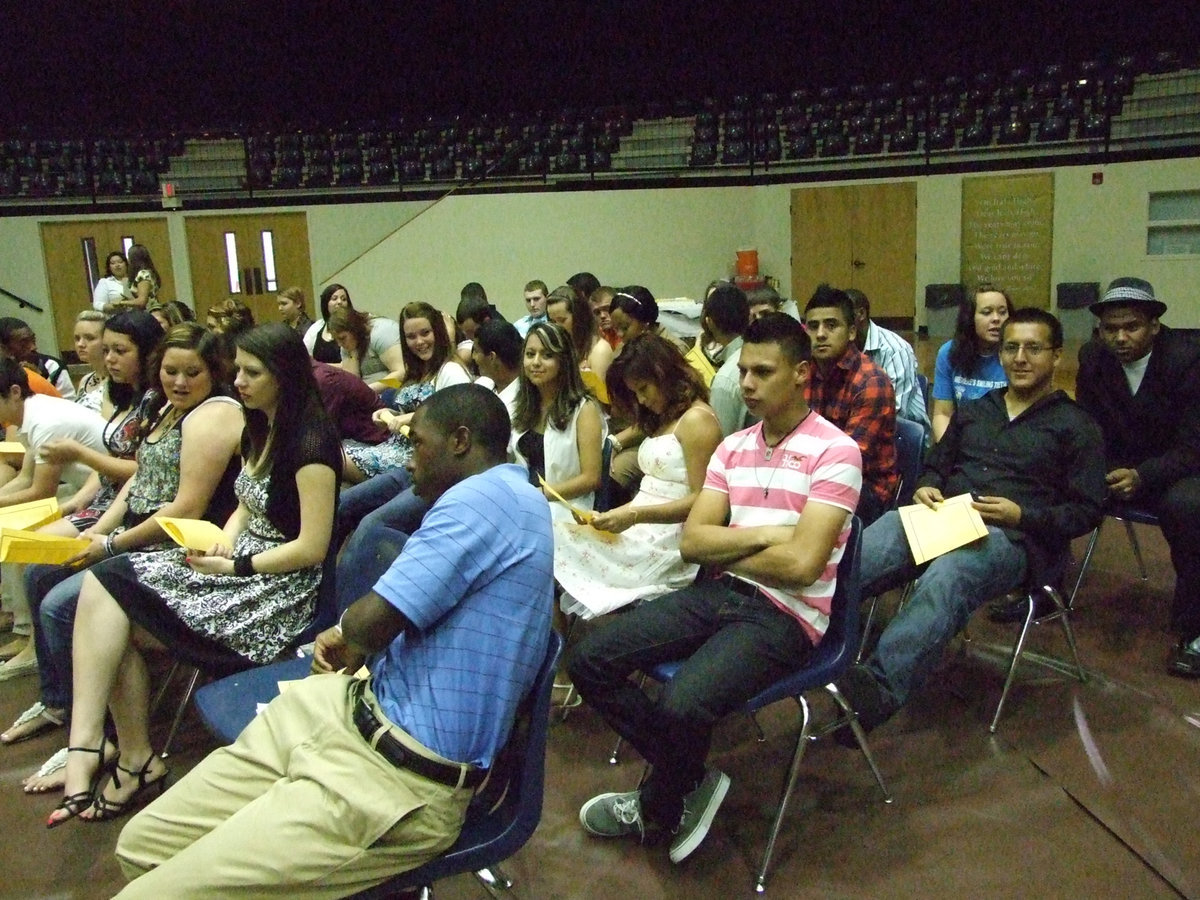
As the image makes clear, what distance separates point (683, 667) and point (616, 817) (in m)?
0.47

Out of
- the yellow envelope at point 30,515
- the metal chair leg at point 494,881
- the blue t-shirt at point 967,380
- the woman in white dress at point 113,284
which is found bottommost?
the metal chair leg at point 494,881


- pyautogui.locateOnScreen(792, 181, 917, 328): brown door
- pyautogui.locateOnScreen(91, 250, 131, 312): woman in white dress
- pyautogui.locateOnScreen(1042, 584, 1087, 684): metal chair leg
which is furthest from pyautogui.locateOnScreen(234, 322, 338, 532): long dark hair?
pyautogui.locateOnScreen(792, 181, 917, 328): brown door

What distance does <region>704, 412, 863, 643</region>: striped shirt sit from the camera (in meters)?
2.35

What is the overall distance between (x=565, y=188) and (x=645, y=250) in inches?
51.6

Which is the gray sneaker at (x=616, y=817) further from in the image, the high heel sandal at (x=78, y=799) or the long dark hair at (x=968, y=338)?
the long dark hair at (x=968, y=338)

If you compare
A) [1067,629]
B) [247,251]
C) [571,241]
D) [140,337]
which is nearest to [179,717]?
[140,337]

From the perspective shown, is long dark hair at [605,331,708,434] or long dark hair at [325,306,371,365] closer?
long dark hair at [605,331,708,434]

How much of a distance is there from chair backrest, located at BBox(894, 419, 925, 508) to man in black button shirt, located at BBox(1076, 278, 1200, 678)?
1.84 ft

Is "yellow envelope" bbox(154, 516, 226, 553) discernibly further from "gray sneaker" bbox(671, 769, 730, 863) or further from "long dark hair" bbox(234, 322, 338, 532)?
"gray sneaker" bbox(671, 769, 730, 863)

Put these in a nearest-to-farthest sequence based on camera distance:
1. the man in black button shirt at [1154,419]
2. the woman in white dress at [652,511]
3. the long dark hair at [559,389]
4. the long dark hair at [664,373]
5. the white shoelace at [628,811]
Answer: the white shoelace at [628,811], the woman in white dress at [652,511], the long dark hair at [664,373], the man in black button shirt at [1154,419], the long dark hair at [559,389]

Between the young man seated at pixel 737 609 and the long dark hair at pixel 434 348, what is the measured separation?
2.26m

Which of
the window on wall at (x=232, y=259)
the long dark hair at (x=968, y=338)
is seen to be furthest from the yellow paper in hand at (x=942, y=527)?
the window on wall at (x=232, y=259)

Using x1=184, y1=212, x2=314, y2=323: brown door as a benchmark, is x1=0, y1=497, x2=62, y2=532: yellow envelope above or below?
below

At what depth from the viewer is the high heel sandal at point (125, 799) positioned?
8.63ft
